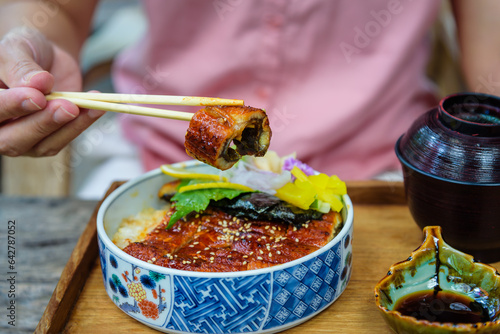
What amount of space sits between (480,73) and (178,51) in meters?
1.49

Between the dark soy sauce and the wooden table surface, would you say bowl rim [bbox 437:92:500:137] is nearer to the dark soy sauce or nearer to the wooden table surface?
the dark soy sauce

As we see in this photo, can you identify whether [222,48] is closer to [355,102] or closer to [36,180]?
[355,102]

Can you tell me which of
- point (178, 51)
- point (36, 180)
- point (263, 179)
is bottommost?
point (36, 180)

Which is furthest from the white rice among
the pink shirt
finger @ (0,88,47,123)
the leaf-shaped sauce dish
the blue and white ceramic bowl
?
the leaf-shaped sauce dish

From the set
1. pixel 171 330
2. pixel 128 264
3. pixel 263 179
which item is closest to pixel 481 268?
pixel 263 179

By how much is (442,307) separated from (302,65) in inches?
51.9

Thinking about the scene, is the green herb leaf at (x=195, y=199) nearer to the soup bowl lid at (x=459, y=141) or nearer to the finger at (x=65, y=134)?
the finger at (x=65, y=134)

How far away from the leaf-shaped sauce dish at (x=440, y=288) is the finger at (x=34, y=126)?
1.08 meters

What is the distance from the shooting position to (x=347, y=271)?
1.47m

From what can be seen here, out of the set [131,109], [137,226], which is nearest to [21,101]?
[131,109]

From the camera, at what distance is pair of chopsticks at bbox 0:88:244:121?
1.41 meters

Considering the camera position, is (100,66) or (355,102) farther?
(100,66)

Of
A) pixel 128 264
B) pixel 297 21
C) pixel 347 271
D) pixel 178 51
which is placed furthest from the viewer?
pixel 178 51

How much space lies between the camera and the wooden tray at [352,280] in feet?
4.52
